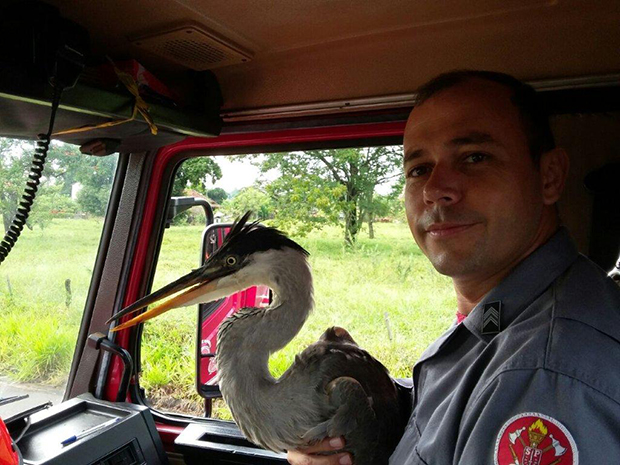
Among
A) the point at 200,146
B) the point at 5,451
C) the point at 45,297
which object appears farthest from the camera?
the point at 200,146

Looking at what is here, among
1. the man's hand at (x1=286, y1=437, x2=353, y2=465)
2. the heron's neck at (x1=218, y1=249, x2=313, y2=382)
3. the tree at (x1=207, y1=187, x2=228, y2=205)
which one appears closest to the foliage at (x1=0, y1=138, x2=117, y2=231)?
the tree at (x1=207, y1=187, x2=228, y2=205)

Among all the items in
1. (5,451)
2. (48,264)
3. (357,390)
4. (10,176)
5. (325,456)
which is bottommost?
(5,451)

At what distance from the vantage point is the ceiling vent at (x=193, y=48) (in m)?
1.67

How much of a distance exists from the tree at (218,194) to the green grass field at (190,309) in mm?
216

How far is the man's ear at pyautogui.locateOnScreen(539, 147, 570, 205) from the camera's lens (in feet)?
4.04

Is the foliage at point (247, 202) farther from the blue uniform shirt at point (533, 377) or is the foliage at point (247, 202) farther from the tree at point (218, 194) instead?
the blue uniform shirt at point (533, 377)

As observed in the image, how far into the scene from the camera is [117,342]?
8.28ft

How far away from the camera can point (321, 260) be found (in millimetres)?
2494

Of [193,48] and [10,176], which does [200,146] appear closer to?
[193,48]

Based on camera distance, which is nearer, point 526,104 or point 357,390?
point 526,104

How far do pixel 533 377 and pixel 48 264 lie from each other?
7.01ft

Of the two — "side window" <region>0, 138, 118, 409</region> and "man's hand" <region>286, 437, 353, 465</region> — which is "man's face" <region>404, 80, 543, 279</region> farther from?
"side window" <region>0, 138, 118, 409</region>

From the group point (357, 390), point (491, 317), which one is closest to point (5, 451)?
point (357, 390)

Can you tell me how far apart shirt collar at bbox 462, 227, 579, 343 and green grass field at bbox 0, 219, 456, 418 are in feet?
3.74
